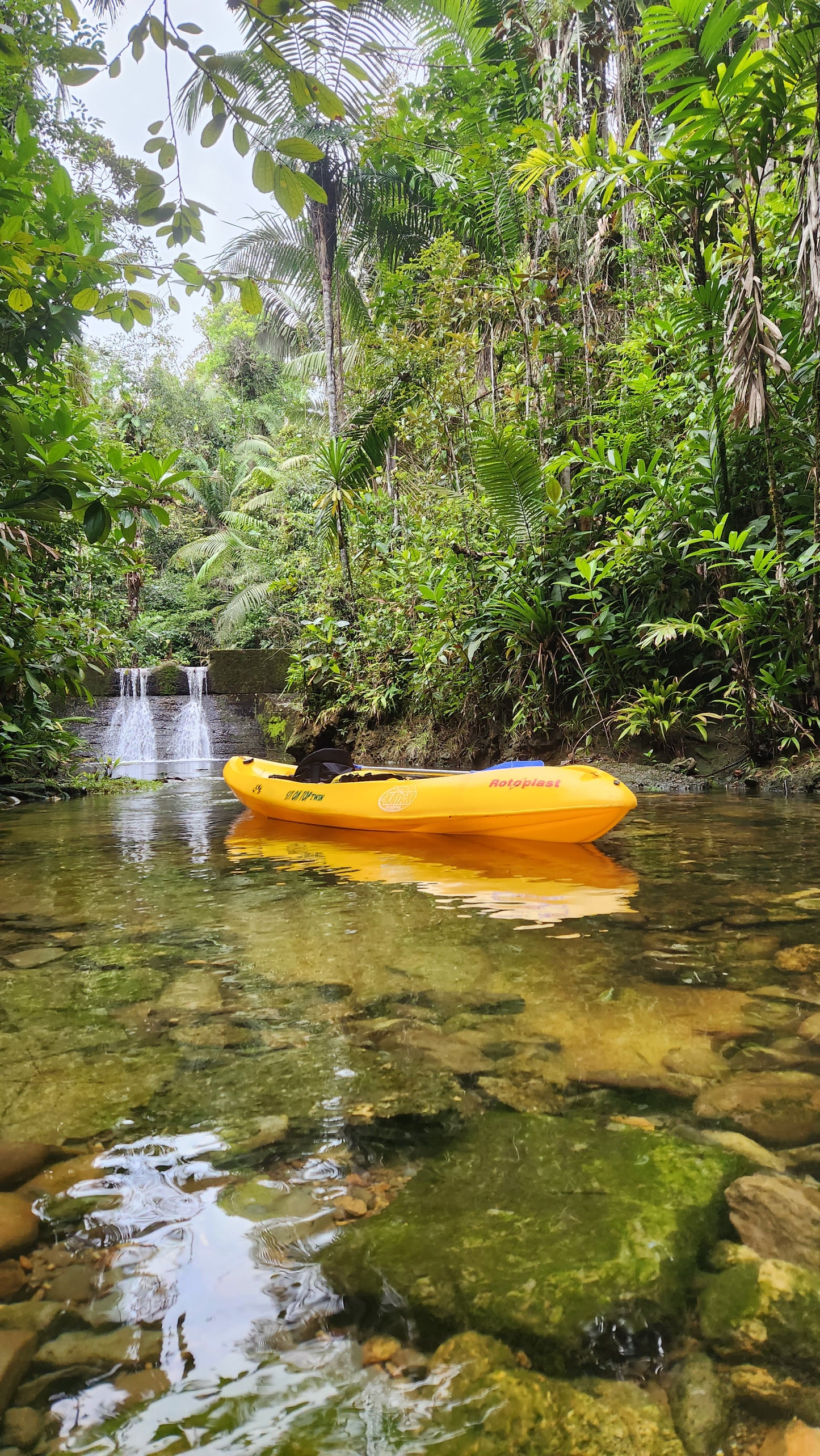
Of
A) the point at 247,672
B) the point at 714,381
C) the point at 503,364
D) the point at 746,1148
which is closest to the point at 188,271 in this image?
the point at 746,1148

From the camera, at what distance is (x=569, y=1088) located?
4.63 ft

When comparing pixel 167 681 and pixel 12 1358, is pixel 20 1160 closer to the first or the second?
pixel 12 1358

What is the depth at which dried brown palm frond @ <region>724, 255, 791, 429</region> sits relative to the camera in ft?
16.4

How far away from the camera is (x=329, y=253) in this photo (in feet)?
43.3

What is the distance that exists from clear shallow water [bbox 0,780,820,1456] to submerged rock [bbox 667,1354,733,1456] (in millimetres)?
53

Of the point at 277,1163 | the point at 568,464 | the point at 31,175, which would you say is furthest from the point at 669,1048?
the point at 568,464

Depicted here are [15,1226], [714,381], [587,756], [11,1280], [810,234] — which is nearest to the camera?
[11,1280]

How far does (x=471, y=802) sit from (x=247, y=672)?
11668 millimetres

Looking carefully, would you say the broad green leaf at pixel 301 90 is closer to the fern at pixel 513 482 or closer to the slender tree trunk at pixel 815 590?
the slender tree trunk at pixel 815 590

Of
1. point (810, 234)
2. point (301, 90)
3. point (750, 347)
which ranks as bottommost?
point (301, 90)

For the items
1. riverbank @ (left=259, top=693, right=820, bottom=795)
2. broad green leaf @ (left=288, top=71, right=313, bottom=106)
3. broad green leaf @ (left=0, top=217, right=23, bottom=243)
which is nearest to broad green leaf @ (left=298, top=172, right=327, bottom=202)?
broad green leaf @ (left=288, top=71, right=313, bottom=106)

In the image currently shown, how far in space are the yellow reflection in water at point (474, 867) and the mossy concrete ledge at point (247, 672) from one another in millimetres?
10064

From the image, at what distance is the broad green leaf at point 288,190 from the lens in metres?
1.44

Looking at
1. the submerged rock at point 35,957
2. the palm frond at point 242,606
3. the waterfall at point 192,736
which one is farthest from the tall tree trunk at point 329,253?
the submerged rock at point 35,957
